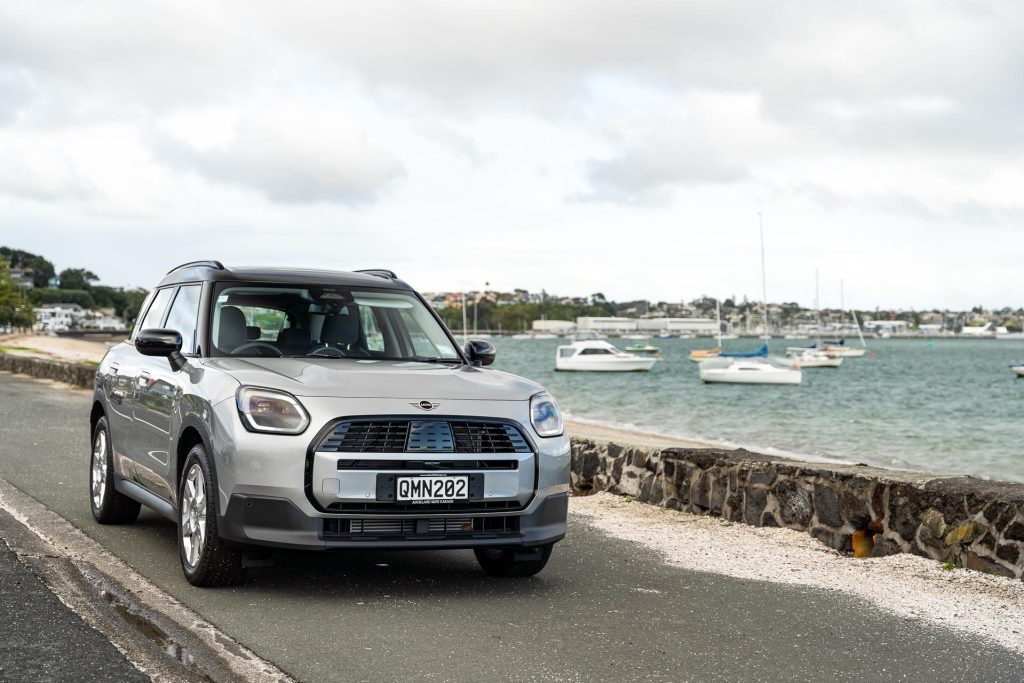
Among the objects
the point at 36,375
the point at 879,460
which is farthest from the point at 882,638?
the point at 36,375

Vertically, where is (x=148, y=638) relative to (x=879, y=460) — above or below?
above

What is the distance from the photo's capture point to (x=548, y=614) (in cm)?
632

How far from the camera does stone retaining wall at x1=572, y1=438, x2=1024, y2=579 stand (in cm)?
724

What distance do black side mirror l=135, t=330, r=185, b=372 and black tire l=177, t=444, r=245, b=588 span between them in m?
0.75

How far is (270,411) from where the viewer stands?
6348 millimetres

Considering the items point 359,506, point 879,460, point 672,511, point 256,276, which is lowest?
point 879,460

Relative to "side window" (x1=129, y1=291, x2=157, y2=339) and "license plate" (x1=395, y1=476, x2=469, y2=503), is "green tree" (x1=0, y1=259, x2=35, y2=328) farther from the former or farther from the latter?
"license plate" (x1=395, y1=476, x2=469, y2=503)

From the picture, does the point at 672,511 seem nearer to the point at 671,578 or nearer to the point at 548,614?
the point at 671,578

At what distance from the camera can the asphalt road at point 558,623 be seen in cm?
523

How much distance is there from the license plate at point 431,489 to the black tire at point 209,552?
0.97 m

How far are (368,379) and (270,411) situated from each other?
556 millimetres

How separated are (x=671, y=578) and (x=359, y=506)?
2.14 m

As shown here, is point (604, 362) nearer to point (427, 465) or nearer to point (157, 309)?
point (157, 309)

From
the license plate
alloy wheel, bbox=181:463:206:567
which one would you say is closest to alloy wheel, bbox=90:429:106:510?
alloy wheel, bbox=181:463:206:567
